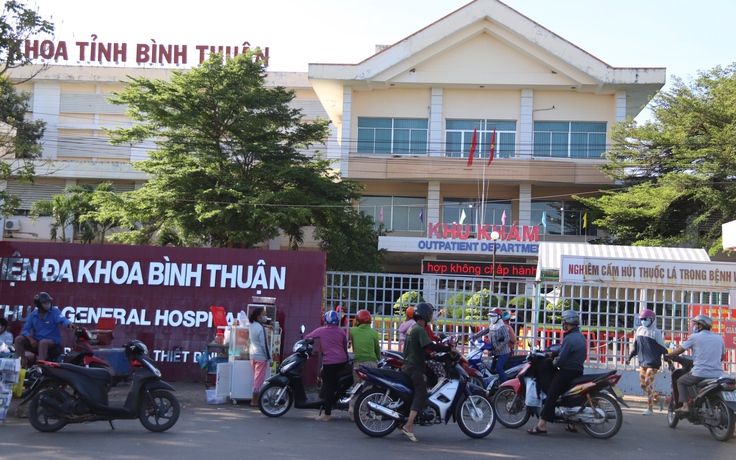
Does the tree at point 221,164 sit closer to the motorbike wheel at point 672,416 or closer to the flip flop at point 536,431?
the motorbike wheel at point 672,416

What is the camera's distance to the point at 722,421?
9.96 meters

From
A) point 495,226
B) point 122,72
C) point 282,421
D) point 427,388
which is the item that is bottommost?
point 282,421

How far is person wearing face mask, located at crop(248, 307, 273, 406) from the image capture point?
1206cm

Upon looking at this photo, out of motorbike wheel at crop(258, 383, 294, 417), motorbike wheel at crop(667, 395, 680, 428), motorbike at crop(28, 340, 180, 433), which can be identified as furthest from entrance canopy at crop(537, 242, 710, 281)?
motorbike at crop(28, 340, 180, 433)

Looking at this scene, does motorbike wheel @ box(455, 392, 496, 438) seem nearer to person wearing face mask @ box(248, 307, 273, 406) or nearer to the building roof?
person wearing face mask @ box(248, 307, 273, 406)

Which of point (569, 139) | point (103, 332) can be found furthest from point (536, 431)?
point (569, 139)

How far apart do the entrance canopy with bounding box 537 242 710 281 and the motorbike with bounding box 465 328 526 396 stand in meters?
7.40

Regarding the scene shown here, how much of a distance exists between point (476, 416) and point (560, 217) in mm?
29023

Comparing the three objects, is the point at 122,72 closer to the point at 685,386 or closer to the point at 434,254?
the point at 434,254

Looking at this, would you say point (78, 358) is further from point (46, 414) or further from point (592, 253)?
point (592, 253)

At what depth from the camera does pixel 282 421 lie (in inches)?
426

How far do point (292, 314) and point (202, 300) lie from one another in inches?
70.6

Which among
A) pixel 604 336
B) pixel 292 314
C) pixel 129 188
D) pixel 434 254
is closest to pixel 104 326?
pixel 292 314

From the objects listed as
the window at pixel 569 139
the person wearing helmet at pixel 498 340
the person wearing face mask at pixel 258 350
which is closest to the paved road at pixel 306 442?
the person wearing face mask at pixel 258 350
